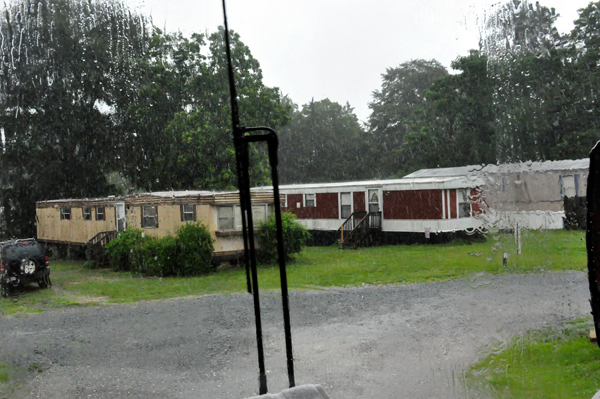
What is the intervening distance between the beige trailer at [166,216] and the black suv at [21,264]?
7.75ft

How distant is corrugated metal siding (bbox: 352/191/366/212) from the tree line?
4.54 m

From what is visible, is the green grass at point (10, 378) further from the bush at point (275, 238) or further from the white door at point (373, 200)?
the white door at point (373, 200)

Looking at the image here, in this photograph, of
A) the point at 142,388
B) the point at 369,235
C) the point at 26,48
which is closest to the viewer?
the point at 142,388

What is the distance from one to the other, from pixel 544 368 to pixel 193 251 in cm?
768

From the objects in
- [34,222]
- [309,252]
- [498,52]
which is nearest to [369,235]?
[309,252]

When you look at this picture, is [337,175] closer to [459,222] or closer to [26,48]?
[459,222]

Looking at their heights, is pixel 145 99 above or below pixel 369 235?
above

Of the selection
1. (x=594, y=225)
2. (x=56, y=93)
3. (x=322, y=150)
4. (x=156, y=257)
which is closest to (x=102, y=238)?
(x=156, y=257)

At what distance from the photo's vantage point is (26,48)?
24.8 ft

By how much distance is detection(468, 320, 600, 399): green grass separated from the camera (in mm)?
3477

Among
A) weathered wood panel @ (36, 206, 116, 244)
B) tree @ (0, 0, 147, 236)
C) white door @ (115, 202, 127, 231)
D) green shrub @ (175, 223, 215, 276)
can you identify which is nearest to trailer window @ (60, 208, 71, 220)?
weathered wood panel @ (36, 206, 116, 244)

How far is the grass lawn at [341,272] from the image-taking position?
24.4ft

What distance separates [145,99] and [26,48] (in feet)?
6.24

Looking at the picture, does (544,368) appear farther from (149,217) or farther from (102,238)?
(102,238)
